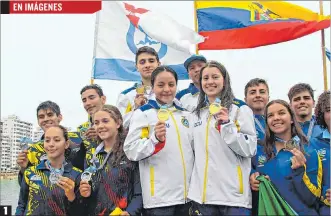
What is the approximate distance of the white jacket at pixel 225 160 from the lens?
4340mm

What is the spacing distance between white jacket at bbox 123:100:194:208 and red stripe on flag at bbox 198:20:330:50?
6.50 metres

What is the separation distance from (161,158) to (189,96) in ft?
5.24

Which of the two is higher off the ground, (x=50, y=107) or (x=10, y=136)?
(x=50, y=107)

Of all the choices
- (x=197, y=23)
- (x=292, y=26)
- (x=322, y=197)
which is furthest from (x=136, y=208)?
(x=292, y=26)

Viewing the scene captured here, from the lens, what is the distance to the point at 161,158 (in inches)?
181

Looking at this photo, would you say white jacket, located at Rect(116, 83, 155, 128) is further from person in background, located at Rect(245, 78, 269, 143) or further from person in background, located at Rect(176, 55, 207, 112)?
person in background, located at Rect(245, 78, 269, 143)

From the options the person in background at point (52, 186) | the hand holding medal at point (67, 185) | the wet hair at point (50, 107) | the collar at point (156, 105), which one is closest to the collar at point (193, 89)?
the collar at point (156, 105)

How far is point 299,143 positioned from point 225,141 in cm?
98

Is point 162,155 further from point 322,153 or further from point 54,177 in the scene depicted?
point 322,153

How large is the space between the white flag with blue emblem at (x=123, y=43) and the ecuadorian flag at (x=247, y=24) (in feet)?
3.42

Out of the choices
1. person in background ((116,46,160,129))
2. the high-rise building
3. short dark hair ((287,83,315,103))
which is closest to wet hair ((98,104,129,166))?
person in background ((116,46,160,129))

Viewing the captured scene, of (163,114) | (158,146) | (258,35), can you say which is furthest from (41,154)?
(258,35)

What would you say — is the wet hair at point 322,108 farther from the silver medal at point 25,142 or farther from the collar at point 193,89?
the silver medal at point 25,142

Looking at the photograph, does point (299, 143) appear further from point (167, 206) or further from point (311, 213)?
point (167, 206)
